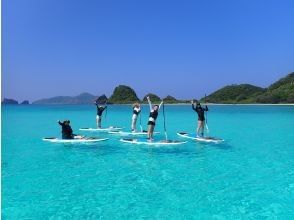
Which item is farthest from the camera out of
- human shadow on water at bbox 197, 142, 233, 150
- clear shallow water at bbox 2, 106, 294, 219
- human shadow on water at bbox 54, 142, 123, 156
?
human shadow on water at bbox 197, 142, 233, 150

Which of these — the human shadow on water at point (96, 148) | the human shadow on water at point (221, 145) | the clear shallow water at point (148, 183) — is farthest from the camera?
the human shadow on water at point (221, 145)

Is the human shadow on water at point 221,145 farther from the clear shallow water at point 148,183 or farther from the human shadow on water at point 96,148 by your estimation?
the human shadow on water at point 96,148

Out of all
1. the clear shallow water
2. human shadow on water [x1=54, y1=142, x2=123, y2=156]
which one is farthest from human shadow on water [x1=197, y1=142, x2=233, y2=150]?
human shadow on water [x1=54, y1=142, x2=123, y2=156]

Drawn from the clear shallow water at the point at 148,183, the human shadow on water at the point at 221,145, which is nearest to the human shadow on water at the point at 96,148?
the clear shallow water at the point at 148,183

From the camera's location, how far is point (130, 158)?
19766 millimetres

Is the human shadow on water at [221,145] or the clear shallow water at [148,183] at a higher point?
the human shadow on water at [221,145]

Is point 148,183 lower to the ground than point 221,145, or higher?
lower

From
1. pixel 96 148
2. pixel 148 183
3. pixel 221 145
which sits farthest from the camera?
pixel 221 145

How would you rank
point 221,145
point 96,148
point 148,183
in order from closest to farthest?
point 148,183 → point 96,148 → point 221,145

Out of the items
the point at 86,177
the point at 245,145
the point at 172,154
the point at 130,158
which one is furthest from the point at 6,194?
the point at 245,145

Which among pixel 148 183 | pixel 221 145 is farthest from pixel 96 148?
pixel 148 183

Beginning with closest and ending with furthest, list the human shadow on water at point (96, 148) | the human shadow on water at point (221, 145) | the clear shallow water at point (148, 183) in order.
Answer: the clear shallow water at point (148, 183) → the human shadow on water at point (96, 148) → the human shadow on water at point (221, 145)

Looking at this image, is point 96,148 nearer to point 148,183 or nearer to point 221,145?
point 221,145

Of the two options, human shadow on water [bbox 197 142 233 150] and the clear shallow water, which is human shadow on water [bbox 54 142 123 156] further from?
human shadow on water [bbox 197 142 233 150]
